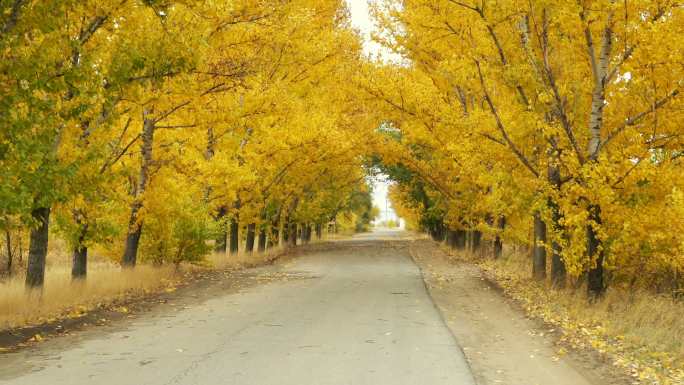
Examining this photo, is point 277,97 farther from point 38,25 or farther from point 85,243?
point 38,25

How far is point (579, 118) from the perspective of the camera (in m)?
14.1

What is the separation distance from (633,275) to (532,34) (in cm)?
579

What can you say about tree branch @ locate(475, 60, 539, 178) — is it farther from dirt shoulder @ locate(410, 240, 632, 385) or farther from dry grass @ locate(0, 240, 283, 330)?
dry grass @ locate(0, 240, 283, 330)

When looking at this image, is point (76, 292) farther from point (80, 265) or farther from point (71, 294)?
point (80, 265)

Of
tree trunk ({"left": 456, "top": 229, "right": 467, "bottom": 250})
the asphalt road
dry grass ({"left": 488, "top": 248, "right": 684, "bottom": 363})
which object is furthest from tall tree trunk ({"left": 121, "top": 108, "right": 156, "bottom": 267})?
tree trunk ({"left": 456, "top": 229, "right": 467, "bottom": 250})

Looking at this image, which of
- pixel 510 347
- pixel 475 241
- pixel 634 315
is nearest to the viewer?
pixel 510 347

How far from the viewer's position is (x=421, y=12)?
630 inches

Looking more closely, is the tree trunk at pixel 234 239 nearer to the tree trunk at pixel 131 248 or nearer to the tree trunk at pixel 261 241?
the tree trunk at pixel 261 241

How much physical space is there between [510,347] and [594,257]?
415 centimetres

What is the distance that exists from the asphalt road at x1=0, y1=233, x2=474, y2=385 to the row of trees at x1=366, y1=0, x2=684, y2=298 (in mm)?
3394

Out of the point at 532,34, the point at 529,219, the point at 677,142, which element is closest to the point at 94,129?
the point at 532,34

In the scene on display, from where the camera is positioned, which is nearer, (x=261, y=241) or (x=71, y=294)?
(x=71, y=294)

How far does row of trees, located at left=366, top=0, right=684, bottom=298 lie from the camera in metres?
11.9

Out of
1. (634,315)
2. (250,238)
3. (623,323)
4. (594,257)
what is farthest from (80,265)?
(250,238)
